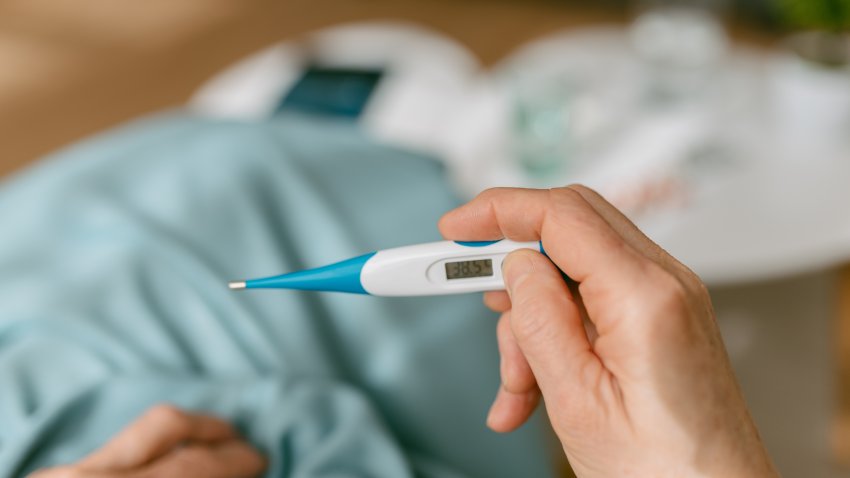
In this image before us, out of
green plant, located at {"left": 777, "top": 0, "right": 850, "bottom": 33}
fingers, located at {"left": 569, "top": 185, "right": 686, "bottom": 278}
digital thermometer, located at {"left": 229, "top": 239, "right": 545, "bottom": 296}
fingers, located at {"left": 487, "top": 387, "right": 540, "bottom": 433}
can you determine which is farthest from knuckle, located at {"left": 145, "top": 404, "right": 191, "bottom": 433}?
green plant, located at {"left": 777, "top": 0, "right": 850, "bottom": 33}

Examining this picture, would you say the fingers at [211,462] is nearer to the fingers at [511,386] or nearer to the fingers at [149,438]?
the fingers at [149,438]

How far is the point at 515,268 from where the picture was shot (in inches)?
21.5

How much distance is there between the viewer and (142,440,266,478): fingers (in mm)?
633

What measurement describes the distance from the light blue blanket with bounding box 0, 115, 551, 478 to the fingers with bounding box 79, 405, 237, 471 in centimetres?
7

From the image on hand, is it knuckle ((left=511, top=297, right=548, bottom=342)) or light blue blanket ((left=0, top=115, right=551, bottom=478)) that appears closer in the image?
knuckle ((left=511, top=297, right=548, bottom=342))

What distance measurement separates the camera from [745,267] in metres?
1.11

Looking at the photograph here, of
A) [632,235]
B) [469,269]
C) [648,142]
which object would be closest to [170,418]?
[469,269]

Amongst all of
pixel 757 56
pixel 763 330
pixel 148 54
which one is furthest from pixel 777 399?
pixel 148 54

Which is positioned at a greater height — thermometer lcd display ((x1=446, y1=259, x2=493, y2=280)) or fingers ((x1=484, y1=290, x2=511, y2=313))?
thermometer lcd display ((x1=446, y1=259, x2=493, y2=280))

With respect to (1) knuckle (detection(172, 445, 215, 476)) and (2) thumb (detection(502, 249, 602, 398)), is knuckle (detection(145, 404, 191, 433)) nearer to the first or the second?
(1) knuckle (detection(172, 445, 215, 476))

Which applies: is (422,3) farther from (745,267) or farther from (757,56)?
(745,267)

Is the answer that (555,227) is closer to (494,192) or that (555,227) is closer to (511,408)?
(494,192)

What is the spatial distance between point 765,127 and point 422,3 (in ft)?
6.38

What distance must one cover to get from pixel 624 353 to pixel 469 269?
14 cm
